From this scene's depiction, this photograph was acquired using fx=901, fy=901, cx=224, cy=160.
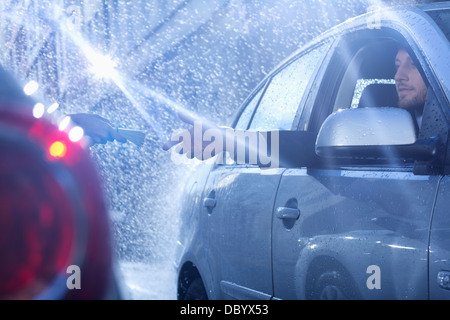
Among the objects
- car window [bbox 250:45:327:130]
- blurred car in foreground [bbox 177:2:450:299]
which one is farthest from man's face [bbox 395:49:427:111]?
car window [bbox 250:45:327:130]

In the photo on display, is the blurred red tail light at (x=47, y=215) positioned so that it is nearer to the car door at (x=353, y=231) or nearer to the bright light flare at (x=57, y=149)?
the bright light flare at (x=57, y=149)

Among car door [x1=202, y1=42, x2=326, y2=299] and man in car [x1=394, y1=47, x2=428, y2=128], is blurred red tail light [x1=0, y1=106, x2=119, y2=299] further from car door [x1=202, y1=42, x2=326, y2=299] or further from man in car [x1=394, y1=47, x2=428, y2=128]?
man in car [x1=394, y1=47, x2=428, y2=128]

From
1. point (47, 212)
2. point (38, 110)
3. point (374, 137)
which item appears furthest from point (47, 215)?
point (374, 137)

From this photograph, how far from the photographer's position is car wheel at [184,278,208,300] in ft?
16.4

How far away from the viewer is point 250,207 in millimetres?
4191

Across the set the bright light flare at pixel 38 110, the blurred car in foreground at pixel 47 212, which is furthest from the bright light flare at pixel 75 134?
the bright light flare at pixel 38 110

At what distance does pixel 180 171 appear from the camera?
15352 mm

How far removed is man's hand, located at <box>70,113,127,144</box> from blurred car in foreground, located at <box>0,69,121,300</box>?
1.59 ft

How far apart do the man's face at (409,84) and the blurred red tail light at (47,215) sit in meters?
1.45

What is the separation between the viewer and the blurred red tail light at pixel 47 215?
2633 millimetres

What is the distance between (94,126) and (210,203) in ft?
4.54

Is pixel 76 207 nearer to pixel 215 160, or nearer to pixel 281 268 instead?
pixel 281 268
